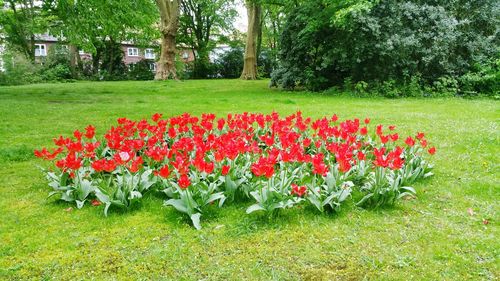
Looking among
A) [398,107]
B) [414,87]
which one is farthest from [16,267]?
[414,87]

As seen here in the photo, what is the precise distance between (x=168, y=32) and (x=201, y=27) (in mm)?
15453

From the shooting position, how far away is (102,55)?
36531 millimetres

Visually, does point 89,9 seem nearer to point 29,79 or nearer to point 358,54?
point 358,54

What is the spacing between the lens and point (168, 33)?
24625mm

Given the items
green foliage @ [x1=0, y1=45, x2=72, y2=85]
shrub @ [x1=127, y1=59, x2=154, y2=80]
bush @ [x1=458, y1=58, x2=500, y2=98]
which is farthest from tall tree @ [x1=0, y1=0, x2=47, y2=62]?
bush @ [x1=458, y1=58, x2=500, y2=98]

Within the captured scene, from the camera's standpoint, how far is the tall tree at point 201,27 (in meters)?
36.9

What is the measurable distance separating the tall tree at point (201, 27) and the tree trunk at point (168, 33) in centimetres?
1013

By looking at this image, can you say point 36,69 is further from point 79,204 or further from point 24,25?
point 79,204

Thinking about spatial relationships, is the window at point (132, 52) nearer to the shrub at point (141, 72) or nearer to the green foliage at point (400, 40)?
the shrub at point (141, 72)

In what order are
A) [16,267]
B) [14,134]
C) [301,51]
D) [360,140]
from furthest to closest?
[301,51]
[14,134]
[360,140]
[16,267]

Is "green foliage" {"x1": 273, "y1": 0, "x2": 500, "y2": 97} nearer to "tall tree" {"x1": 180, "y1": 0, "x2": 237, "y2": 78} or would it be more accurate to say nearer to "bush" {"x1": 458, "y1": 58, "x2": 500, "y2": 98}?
"bush" {"x1": 458, "y1": 58, "x2": 500, "y2": 98}

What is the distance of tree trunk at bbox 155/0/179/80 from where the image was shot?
78.6 ft

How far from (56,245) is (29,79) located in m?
25.6

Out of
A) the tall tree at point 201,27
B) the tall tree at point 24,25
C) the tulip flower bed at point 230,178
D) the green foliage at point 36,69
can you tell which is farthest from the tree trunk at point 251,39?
the tulip flower bed at point 230,178
